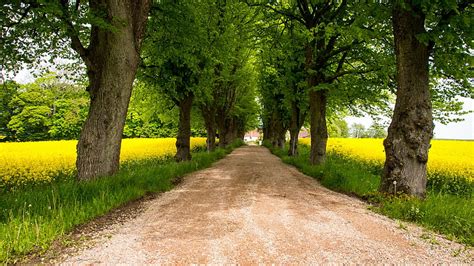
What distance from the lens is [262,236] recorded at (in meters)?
4.15

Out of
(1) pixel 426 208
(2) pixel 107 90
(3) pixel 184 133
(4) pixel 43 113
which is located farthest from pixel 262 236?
(4) pixel 43 113

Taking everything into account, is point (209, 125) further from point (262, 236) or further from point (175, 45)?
point (262, 236)

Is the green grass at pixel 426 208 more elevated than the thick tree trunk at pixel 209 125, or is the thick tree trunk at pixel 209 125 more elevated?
the thick tree trunk at pixel 209 125

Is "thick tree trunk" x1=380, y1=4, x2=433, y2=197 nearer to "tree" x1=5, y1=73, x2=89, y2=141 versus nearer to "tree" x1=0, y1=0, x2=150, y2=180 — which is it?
"tree" x1=0, y1=0, x2=150, y2=180

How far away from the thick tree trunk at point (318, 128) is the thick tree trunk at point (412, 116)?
626cm

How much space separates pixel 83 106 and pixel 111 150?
49.8m

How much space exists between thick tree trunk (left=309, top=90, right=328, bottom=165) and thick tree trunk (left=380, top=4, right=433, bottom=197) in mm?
6260

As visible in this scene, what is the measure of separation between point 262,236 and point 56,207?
12.9 feet

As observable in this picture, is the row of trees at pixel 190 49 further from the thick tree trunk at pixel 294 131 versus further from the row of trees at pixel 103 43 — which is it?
the thick tree trunk at pixel 294 131

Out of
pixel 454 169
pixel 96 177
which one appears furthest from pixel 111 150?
pixel 454 169

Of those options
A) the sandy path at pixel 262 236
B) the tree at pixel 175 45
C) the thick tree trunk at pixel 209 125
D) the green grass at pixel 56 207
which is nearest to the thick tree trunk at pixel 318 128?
the tree at pixel 175 45

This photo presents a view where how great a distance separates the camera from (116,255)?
3498mm

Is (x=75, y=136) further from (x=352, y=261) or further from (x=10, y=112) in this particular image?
(x=352, y=261)

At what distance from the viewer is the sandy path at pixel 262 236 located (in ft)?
11.5
